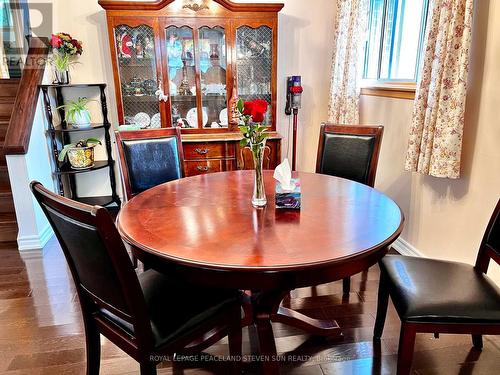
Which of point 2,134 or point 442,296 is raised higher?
point 2,134

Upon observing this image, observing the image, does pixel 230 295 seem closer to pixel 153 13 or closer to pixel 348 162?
pixel 348 162

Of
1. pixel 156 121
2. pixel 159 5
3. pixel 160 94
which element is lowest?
pixel 156 121

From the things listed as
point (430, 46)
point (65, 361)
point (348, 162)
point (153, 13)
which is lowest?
point (65, 361)

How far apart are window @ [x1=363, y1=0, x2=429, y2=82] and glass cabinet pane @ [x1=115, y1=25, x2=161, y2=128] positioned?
77.6 inches

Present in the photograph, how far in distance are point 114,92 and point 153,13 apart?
859 millimetres

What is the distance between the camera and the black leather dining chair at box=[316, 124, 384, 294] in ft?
6.95

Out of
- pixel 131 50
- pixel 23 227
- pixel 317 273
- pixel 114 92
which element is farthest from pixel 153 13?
pixel 317 273

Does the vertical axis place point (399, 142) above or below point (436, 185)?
above

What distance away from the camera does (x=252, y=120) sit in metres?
1.40

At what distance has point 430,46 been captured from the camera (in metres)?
2.07

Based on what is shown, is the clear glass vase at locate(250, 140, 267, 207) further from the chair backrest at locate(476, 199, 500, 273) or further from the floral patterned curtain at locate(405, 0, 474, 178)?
the floral patterned curtain at locate(405, 0, 474, 178)

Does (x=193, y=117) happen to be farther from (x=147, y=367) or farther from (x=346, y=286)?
(x=147, y=367)

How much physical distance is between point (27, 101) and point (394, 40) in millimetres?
3063

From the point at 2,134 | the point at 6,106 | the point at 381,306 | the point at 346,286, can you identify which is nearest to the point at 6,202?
the point at 2,134
